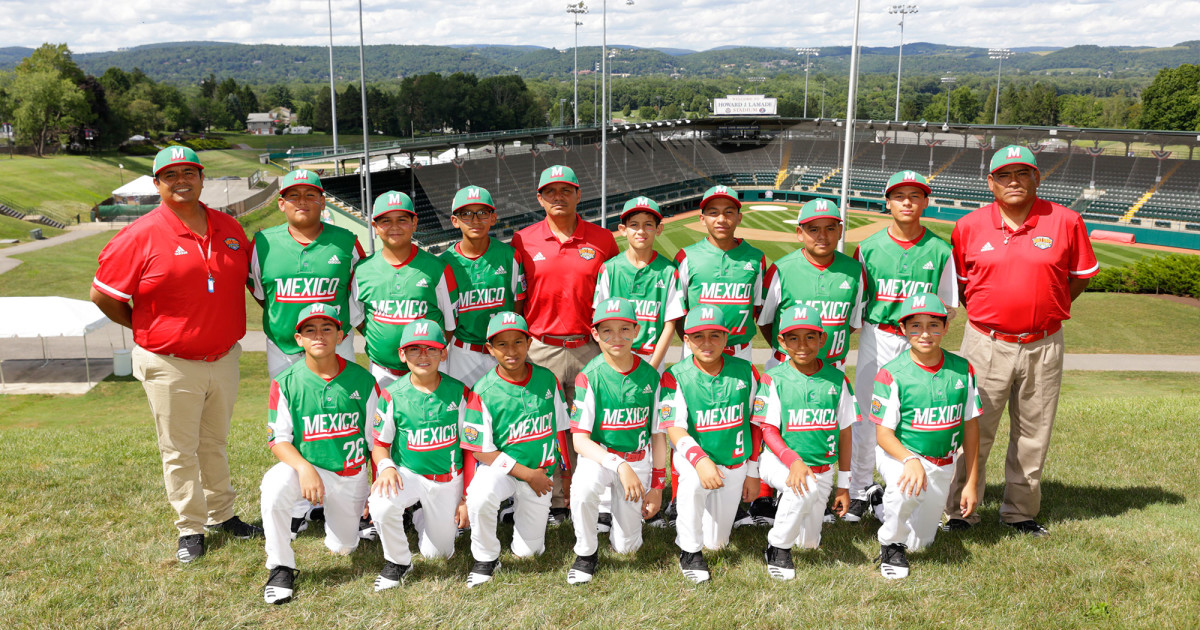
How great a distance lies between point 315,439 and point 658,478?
2409mm

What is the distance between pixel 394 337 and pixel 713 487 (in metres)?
2.61

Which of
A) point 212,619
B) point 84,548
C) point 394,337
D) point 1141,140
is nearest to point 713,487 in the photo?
point 394,337

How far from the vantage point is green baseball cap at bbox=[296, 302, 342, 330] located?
514cm

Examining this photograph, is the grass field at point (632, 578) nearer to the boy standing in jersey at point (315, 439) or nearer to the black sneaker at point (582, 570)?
the black sneaker at point (582, 570)

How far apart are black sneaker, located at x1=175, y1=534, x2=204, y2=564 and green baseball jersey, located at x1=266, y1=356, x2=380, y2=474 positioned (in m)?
1.08

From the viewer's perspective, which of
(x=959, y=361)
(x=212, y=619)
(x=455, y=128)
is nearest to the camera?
(x=212, y=619)

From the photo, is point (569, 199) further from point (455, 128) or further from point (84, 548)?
point (455, 128)

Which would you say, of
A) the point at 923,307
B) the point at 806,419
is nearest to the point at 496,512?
the point at 806,419

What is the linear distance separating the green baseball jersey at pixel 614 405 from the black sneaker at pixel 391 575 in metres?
1.49

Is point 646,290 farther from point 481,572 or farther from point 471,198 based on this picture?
point 481,572

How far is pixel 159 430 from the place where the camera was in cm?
559

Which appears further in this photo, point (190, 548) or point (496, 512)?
point (190, 548)

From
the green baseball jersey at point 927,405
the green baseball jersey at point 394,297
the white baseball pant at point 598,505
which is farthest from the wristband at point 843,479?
the green baseball jersey at point 394,297

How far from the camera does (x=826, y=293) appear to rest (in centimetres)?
604
